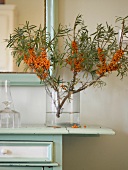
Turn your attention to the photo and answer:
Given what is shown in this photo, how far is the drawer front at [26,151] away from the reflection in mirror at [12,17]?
0.52m

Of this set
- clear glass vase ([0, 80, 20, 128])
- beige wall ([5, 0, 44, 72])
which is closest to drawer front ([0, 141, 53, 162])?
clear glass vase ([0, 80, 20, 128])

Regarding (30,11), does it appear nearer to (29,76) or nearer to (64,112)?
(29,76)

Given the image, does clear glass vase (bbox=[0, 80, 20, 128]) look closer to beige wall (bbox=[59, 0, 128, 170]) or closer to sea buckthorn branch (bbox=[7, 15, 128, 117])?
sea buckthorn branch (bbox=[7, 15, 128, 117])

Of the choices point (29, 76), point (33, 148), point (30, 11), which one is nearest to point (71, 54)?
point (29, 76)

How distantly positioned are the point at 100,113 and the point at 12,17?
714 millimetres

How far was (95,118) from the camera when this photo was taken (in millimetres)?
1635

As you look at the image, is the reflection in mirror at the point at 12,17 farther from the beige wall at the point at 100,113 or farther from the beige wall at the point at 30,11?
Answer: the beige wall at the point at 100,113

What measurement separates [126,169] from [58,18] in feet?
2.98

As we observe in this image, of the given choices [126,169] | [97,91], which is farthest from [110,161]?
[97,91]

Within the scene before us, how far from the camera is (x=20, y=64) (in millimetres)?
1598

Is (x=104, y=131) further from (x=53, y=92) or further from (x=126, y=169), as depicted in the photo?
(x=126, y=169)

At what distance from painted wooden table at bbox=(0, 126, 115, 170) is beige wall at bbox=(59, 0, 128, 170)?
0.42m

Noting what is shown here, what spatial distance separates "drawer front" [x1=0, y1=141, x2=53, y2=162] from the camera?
120 centimetres

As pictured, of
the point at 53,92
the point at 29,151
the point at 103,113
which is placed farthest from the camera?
the point at 103,113
